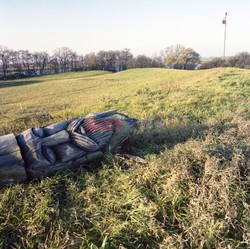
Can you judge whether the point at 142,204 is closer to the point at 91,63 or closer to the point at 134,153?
the point at 134,153

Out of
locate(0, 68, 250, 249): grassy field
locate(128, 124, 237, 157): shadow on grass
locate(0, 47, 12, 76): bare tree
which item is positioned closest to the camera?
locate(0, 68, 250, 249): grassy field

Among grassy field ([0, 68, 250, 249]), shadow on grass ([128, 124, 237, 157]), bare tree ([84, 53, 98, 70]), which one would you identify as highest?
bare tree ([84, 53, 98, 70])

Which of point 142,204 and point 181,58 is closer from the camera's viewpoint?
point 142,204

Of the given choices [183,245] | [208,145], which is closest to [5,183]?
[183,245]

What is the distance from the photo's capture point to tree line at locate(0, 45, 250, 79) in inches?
1839

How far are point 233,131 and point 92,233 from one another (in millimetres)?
2993

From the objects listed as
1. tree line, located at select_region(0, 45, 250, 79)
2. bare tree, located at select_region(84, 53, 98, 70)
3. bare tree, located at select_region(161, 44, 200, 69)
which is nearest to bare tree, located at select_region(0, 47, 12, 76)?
tree line, located at select_region(0, 45, 250, 79)

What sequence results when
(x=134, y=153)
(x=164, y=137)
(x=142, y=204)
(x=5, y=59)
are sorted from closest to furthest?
(x=142, y=204) < (x=134, y=153) < (x=164, y=137) < (x=5, y=59)

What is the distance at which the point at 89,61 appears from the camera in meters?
50.6

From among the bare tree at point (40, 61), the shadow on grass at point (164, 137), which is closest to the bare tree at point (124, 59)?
the bare tree at point (40, 61)

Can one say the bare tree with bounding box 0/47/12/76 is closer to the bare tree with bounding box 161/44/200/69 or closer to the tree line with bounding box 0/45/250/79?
the tree line with bounding box 0/45/250/79

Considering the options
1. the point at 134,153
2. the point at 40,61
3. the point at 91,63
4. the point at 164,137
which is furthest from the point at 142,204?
the point at 40,61

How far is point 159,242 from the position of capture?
1813 millimetres

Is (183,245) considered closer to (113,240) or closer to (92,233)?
(113,240)
